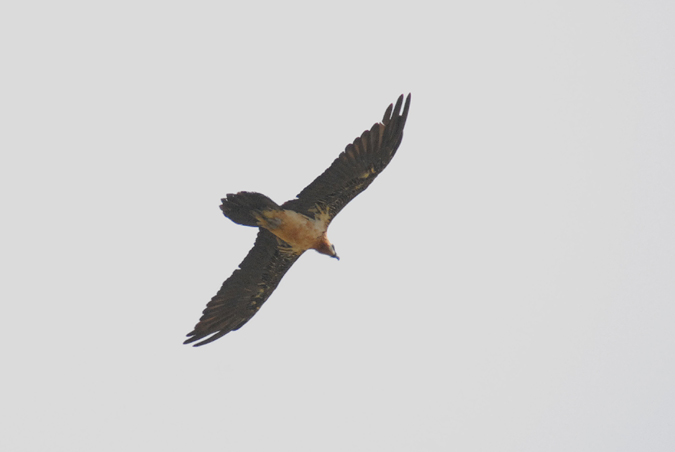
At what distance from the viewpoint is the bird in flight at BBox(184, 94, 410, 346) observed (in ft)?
47.9

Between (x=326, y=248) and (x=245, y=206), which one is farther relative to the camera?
(x=326, y=248)

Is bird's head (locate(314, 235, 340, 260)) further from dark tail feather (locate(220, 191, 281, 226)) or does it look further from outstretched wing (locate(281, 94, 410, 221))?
dark tail feather (locate(220, 191, 281, 226))

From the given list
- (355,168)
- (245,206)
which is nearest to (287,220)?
(245,206)

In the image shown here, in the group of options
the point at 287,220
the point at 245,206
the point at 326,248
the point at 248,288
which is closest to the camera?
the point at 245,206

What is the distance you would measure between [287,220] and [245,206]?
785 mm

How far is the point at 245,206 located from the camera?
580 inches

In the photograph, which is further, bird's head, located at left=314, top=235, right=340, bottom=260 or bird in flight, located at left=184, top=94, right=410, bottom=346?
bird's head, located at left=314, top=235, right=340, bottom=260

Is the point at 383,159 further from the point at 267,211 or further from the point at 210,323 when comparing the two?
the point at 210,323

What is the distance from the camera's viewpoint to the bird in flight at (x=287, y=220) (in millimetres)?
14586

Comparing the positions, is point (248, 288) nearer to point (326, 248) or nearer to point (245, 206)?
point (326, 248)

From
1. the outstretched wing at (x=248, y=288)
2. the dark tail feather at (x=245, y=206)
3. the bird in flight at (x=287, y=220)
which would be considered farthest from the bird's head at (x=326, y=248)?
the dark tail feather at (x=245, y=206)

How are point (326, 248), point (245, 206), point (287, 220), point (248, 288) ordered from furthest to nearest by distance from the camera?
1. point (248, 288)
2. point (326, 248)
3. point (287, 220)
4. point (245, 206)

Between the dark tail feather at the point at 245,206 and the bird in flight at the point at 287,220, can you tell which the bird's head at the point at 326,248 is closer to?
the bird in flight at the point at 287,220

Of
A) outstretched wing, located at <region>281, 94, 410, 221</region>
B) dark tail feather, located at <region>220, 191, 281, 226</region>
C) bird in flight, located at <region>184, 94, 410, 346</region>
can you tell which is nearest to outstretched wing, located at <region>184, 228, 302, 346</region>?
bird in flight, located at <region>184, 94, 410, 346</region>
